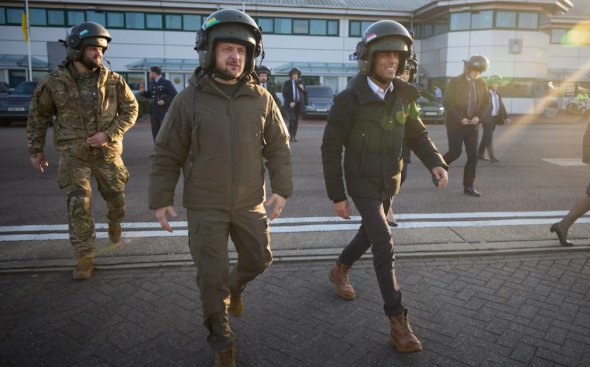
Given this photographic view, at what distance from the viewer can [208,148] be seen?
2887 millimetres

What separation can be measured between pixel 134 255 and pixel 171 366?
2060mm

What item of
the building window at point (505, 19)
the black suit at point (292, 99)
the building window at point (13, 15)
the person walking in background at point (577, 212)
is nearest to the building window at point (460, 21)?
the building window at point (505, 19)

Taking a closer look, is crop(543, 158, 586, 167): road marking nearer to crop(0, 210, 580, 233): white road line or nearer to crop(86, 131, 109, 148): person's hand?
crop(0, 210, 580, 233): white road line

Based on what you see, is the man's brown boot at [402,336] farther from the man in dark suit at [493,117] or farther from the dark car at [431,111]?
the dark car at [431,111]

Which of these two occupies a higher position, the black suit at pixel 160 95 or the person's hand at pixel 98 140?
the black suit at pixel 160 95

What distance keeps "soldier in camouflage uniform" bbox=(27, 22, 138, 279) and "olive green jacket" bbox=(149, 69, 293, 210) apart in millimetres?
1791

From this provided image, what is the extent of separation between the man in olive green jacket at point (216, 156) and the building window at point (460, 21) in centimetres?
3187

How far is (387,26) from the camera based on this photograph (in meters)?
3.35

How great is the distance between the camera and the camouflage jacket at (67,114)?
4.37 metres

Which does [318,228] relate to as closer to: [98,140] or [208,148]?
[98,140]

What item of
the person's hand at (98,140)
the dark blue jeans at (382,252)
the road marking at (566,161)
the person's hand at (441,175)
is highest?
the person's hand at (98,140)

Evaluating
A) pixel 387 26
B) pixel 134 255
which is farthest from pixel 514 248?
pixel 134 255

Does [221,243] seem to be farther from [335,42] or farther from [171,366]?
[335,42]

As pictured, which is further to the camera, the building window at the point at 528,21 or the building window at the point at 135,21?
the building window at the point at 135,21
